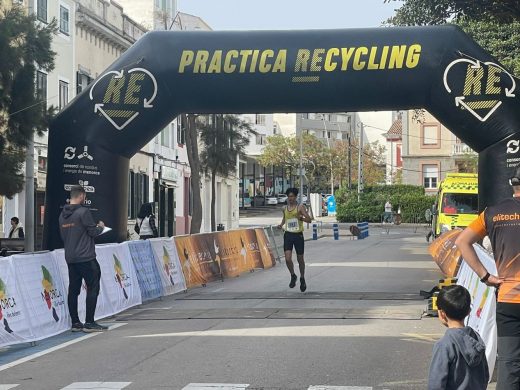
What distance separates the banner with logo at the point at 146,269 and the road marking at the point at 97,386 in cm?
713

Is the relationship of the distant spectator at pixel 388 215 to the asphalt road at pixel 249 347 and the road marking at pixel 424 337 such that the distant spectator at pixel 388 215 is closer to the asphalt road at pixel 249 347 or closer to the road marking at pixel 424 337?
the asphalt road at pixel 249 347

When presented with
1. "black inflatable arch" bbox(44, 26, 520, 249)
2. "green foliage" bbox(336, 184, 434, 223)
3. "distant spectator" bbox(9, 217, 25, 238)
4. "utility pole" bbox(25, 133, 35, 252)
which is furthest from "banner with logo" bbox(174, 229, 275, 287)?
"green foliage" bbox(336, 184, 434, 223)

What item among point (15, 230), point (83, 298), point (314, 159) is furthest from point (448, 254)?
point (314, 159)

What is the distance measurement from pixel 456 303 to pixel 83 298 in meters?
9.07

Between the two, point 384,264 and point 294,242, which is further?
point 384,264

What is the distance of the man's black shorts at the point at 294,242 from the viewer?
17656mm

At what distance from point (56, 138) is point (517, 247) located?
1183cm

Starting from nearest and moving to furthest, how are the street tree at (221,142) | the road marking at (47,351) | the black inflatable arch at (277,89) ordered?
1. the road marking at (47,351)
2. the black inflatable arch at (277,89)
3. the street tree at (221,142)

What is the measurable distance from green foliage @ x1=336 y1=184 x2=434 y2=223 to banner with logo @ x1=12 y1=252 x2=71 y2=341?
209ft

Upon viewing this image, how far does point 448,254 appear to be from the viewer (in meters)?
20.1

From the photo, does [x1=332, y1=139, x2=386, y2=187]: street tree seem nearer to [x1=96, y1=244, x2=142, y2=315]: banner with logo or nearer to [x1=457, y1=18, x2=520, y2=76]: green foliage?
[x1=457, y1=18, x2=520, y2=76]: green foliage

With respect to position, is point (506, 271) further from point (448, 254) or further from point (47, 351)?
point (448, 254)

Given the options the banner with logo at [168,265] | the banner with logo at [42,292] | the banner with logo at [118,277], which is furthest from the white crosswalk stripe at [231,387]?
the banner with logo at [168,265]

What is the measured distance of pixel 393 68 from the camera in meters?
16.4
